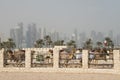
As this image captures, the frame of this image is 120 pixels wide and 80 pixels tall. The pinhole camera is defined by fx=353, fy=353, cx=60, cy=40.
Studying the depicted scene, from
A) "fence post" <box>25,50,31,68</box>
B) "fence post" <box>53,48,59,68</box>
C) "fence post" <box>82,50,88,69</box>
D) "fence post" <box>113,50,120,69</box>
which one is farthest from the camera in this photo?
"fence post" <box>25,50,31,68</box>

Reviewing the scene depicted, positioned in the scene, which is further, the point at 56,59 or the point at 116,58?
the point at 56,59

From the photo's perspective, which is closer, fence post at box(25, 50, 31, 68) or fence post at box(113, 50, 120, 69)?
fence post at box(113, 50, 120, 69)

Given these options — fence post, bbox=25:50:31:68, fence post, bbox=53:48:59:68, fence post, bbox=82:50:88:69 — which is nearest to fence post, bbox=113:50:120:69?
fence post, bbox=82:50:88:69

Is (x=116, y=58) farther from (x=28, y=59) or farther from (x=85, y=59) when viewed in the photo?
(x=28, y=59)

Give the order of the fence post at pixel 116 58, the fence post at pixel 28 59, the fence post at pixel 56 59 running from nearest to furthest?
the fence post at pixel 116 58
the fence post at pixel 56 59
the fence post at pixel 28 59

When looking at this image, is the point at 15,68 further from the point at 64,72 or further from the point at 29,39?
the point at 29,39

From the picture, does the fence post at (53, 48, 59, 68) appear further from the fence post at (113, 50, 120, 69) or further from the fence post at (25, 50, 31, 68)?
the fence post at (113, 50, 120, 69)

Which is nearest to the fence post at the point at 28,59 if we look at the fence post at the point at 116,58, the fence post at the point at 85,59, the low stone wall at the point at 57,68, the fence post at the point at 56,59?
the low stone wall at the point at 57,68

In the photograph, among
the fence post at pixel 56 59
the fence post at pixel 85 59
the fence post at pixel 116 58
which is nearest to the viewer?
the fence post at pixel 116 58

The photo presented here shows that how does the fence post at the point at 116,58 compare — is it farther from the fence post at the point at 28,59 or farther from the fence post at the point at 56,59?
the fence post at the point at 28,59

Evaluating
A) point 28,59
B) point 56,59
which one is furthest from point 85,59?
point 28,59

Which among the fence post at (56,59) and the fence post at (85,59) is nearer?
the fence post at (85,59)

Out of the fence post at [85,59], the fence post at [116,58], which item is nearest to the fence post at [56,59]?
the fence post at [85,59]

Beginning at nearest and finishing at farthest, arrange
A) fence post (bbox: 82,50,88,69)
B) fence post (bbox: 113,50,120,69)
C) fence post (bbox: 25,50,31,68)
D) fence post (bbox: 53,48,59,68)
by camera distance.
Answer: fence post (bbox: 113,50,120,69)
fence post (bbox: 82,50,88,69)
fence post (bbox: 53,48,59,68)
fence post (bbox: 25,50,31,68)
